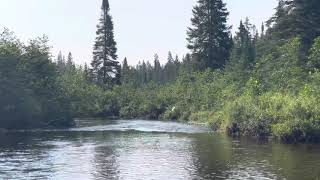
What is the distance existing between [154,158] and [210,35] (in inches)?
2815

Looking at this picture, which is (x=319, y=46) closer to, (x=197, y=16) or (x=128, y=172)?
(x=128, y=172)

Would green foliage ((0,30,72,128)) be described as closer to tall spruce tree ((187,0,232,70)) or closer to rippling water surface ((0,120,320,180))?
rippling water surface ((0,120,320,180))

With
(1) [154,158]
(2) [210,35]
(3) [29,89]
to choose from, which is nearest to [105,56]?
(2) [210,35]

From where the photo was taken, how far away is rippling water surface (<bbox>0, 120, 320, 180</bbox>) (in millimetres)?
31672

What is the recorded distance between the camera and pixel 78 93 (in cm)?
9019

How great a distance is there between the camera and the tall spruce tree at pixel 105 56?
119m

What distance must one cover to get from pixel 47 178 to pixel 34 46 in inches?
1971

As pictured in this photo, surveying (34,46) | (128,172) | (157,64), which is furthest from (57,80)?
(157,64)

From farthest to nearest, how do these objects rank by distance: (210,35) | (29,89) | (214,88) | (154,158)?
(210,35) < (214,88) < (29,89) < (154,158)

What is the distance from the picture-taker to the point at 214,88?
268ft

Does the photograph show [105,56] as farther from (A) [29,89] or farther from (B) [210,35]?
(A) [29,89]

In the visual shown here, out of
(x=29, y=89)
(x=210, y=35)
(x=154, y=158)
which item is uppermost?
(x=210, y=35)

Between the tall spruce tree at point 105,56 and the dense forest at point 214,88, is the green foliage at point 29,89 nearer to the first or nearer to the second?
the dense forest at point 214,88

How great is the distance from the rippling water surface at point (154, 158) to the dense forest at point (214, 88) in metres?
4.01
